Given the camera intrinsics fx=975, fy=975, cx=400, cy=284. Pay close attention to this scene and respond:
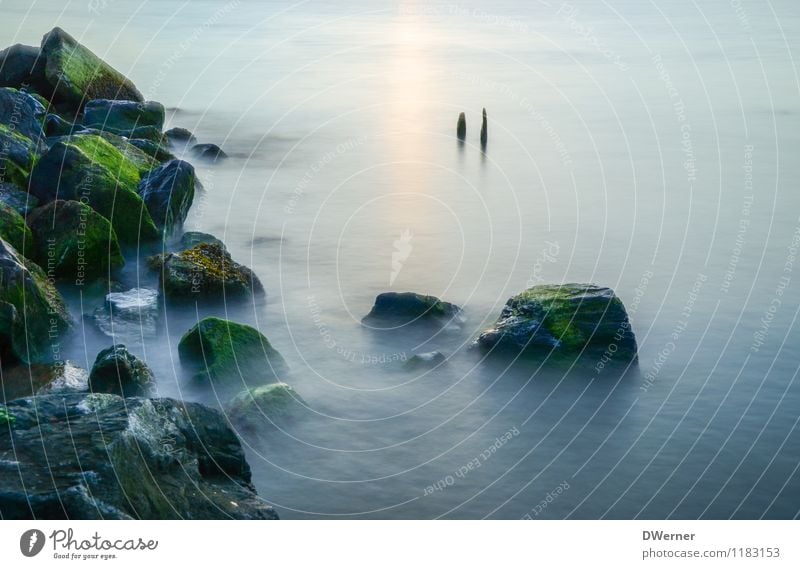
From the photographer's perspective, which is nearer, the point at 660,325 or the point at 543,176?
the point at 660,325

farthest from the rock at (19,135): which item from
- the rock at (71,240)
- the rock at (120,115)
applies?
the rock at (71,240)

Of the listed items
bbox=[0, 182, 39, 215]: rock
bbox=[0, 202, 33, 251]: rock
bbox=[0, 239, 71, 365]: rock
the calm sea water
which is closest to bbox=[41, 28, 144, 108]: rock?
the calm sea water

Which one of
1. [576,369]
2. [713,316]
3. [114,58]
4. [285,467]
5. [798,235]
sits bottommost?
[285,467]

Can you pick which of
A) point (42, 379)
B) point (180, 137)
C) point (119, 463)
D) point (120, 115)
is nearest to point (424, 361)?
point (42, 379)

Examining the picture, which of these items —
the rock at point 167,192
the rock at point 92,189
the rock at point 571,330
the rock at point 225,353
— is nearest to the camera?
the rock at point 225,353

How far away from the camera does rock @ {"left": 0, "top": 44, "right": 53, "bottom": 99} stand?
27500mm

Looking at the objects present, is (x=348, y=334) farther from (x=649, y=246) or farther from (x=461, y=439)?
(x=649, y=246)

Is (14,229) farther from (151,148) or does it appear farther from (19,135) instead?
(151,148)

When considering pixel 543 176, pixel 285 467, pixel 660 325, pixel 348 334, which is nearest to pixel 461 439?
pixel 285 467

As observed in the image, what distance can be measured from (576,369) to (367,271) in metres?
6.01

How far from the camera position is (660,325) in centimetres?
1678

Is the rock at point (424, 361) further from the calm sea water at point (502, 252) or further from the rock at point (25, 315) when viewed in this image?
the rock at point (25, 315)

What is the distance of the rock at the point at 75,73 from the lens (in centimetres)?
2661

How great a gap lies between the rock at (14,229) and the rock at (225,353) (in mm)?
3993
